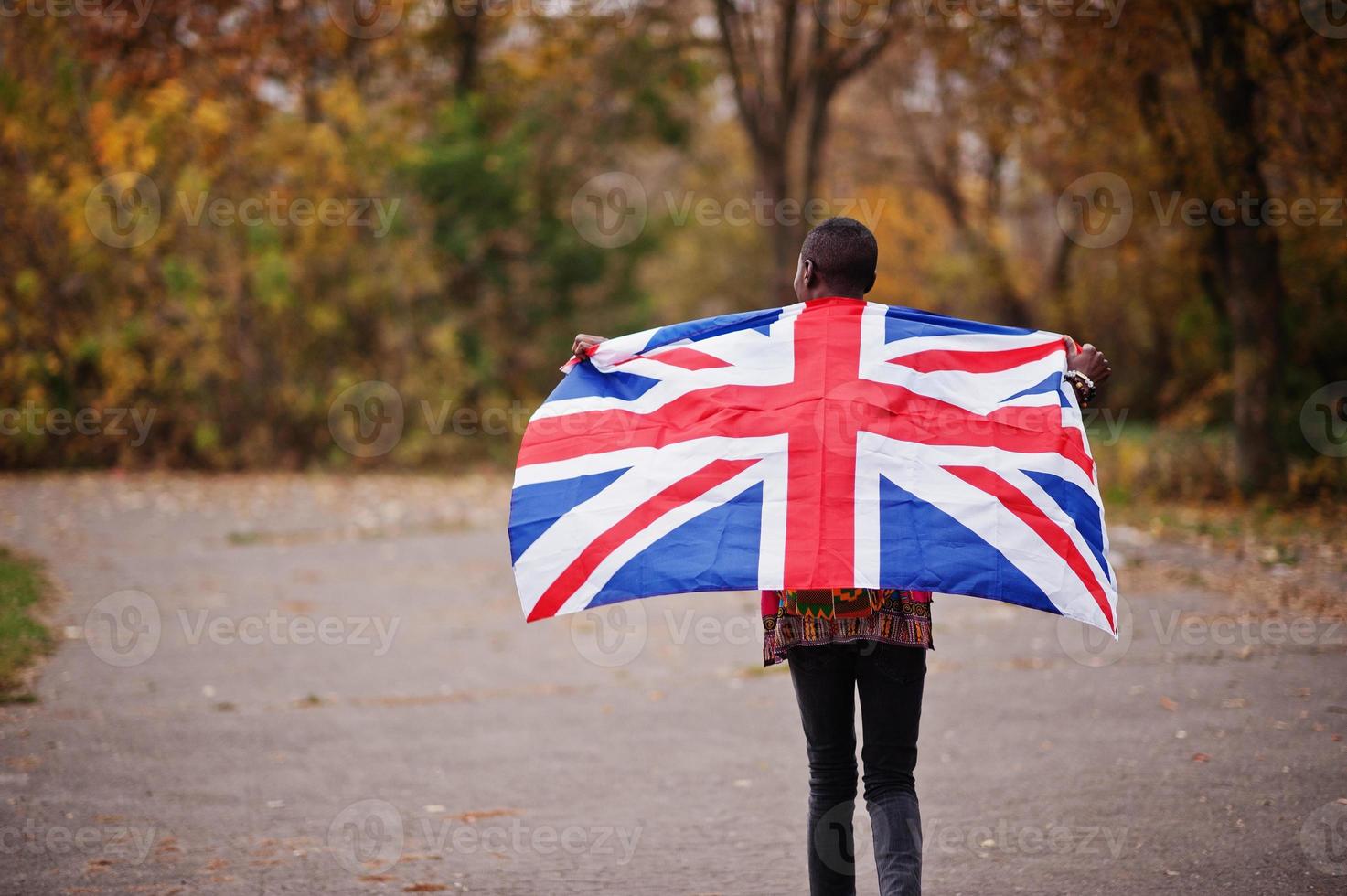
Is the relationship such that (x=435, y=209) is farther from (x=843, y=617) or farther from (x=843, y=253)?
(x=843, y=617)

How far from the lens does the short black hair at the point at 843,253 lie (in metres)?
3.53

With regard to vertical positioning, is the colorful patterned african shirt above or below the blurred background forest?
below

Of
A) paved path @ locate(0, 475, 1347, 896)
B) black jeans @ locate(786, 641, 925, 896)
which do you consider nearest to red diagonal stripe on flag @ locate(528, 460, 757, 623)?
black jeans @ locate(786, 641, 925, 896)

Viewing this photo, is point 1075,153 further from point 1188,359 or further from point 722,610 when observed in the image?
point 722,610

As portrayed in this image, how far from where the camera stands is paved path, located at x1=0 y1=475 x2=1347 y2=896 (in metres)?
4.66

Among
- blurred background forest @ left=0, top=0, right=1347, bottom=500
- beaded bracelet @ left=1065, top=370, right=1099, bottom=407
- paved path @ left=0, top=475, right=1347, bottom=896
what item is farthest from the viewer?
blurred background forest @ left=0, top=0, right=1347, bottom=500

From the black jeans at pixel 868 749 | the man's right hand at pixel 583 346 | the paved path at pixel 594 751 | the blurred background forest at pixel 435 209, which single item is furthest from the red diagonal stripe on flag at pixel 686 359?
the blurred background forest at pixel 435 209

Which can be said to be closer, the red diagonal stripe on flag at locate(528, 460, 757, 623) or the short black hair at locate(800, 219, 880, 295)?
the short black hair at locate(800, 219, 880, 295)

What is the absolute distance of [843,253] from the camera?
139 inches

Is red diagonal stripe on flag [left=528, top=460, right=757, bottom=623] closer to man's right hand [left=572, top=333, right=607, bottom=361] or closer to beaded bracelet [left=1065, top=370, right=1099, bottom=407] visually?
man's right hand [left=572, top=333, right=607, bottom=361]

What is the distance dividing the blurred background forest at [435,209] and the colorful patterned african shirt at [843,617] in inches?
458

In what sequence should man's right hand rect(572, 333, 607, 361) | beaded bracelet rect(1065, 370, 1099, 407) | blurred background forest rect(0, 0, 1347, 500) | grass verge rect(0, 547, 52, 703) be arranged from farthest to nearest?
blurred background forest rect(0, 0, 1347, 500) < grass verge rect(0, 547, 52, 703) < man's right hand rect(572, 333, 607, 361) < beaded bracelet rect(1065, 370, 1099, 407)

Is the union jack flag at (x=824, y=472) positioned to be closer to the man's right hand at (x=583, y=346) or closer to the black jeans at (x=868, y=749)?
the man's right hand at (x=583, y=346)

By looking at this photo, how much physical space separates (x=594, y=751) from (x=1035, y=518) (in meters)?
3.35
